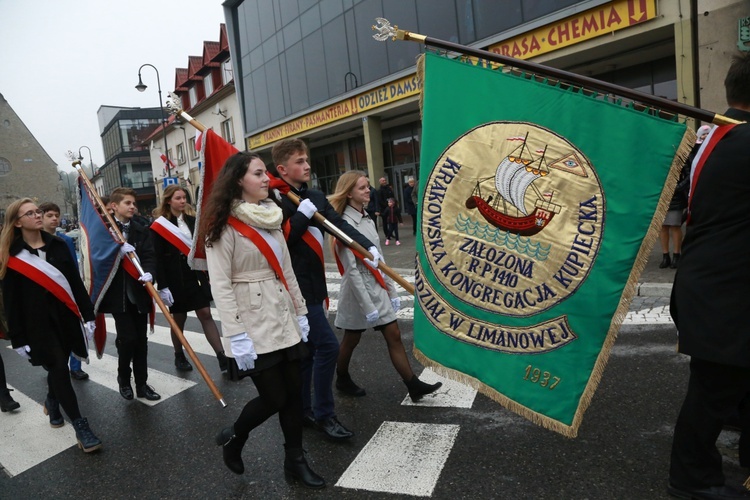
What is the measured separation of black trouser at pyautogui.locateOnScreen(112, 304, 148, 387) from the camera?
4.86 metres

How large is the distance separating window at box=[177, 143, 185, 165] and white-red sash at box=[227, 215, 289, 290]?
37.5 meters

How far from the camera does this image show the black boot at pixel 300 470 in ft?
9.92

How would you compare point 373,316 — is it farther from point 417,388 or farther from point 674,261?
point 674,261

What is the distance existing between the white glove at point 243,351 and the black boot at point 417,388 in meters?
1.55

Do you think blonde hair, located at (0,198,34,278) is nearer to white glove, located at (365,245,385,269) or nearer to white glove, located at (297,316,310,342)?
white glove, located at (297,316,310,342)

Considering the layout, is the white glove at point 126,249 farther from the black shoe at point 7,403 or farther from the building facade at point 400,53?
the building facade at point 400,53

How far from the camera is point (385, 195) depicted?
48.4 ft

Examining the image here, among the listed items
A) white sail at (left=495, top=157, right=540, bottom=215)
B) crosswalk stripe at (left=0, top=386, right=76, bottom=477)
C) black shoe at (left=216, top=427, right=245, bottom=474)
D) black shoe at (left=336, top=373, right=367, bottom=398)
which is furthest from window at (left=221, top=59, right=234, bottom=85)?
white sail at (left=495, top=157, right=540, bottom=215)

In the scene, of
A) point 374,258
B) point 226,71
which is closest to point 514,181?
point 374,258

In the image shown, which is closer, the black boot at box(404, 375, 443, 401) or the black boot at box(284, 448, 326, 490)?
the black boot at box(284, 448, 326, 490)

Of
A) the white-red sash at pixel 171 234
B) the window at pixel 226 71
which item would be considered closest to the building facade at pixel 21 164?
the window at pixel 226 71

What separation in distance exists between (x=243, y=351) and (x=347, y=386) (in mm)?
1790

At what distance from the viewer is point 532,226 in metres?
2.70

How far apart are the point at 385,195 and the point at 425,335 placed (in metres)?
11.8
